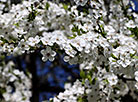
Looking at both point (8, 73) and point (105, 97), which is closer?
point (105, 97)

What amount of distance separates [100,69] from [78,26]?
1.02 meters

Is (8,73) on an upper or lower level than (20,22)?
lower

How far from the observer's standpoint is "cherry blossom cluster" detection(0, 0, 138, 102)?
348cm

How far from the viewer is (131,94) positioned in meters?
6.34

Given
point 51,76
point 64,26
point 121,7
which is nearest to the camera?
point 121,7

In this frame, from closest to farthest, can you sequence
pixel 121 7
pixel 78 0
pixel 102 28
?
pixel 78 0 < pixel 102 28 < pixel 121 7

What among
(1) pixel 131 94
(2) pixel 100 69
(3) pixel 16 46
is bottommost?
(1) pixel 131 94

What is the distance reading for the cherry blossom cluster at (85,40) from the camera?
3.48 metres

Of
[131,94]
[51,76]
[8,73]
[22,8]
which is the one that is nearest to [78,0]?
[22,8]

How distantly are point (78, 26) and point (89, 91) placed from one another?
1142 mm

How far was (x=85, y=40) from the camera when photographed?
348 cm

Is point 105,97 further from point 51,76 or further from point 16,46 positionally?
point 51,76

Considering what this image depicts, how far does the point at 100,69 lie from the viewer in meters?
4.62

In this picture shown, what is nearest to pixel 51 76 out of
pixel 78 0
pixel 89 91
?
pixel 89 91
